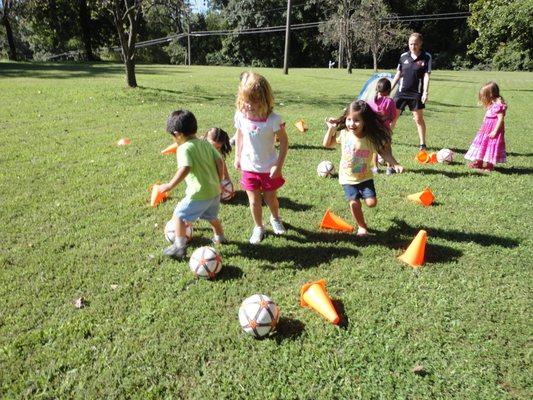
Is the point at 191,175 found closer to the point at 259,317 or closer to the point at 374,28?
the point at 259,317

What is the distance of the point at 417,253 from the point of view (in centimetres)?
399

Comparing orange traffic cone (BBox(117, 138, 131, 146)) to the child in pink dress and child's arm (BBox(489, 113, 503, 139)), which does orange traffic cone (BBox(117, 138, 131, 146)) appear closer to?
the child in pink dress

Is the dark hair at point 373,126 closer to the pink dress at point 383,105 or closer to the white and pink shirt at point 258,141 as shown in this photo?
the white and pink shirt at point 258,141

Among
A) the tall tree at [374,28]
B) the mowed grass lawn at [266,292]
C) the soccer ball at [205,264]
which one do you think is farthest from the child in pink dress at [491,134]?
the tall tree at [374,28]

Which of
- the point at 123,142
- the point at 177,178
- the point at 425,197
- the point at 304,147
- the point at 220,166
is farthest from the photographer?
the point at 304,147

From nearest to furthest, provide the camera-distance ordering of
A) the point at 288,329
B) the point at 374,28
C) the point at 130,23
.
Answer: the point at 288,329 → the point at 130,23 → the point at 374,28

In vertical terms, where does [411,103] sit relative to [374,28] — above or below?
below

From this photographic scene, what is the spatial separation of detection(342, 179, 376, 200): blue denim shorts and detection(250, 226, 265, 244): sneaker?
100cm

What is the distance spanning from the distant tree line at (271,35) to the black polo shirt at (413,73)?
26638 millimetres

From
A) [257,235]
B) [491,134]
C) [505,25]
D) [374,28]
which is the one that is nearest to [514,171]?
[491,134]

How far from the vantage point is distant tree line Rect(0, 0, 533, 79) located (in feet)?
108

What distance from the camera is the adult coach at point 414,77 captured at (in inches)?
289

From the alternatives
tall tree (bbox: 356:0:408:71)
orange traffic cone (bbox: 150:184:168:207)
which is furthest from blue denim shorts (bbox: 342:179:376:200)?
tall tree (bbox: 356:0:408:71)

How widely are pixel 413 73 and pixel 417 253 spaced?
179 inches
